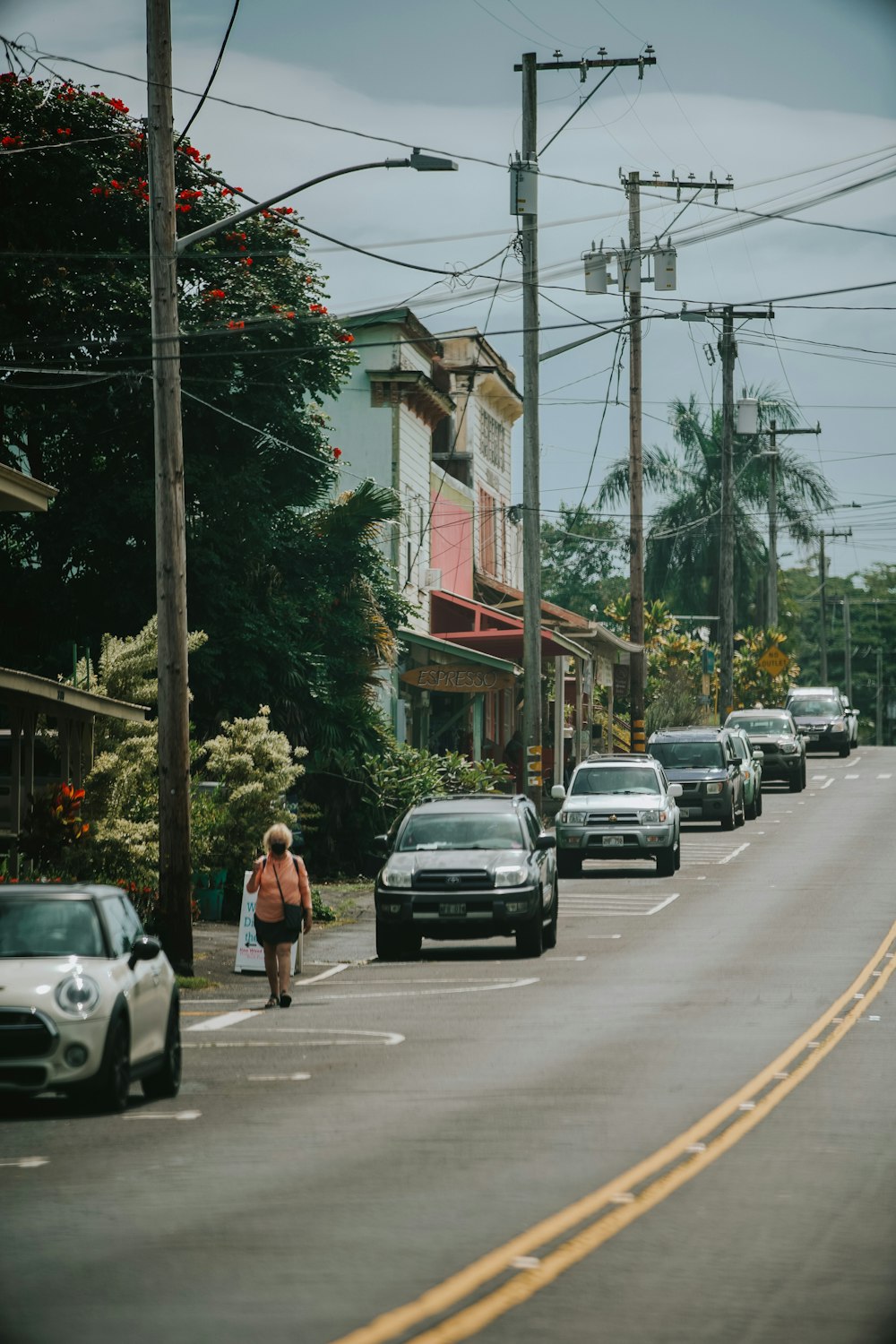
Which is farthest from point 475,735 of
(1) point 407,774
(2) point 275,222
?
(2) point 275,222

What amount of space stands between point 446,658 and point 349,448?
6.00 m

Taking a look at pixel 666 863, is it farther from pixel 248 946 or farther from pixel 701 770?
pixel 248 946

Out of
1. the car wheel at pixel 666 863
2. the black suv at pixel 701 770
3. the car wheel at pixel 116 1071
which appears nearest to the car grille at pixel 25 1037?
the car wheel at pixel 116 1071

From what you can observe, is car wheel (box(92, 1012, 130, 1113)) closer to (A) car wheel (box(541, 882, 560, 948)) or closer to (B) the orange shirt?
(B) the orange shirt

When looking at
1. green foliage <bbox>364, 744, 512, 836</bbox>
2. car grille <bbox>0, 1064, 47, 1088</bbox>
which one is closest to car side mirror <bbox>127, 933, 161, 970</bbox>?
car grille <bbox>0, 1064, 47, 1088</bbox>

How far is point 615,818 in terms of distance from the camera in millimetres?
34125

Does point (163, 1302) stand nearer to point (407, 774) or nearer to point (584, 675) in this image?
point (407, 774)

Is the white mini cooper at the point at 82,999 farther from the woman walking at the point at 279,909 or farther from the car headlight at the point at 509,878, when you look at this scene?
the car headlight at the point at 509,878

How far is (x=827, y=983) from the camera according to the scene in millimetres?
20156

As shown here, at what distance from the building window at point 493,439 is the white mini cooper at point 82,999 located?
4298cm

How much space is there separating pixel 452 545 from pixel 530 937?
28.9 m

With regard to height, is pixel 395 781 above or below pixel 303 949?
above

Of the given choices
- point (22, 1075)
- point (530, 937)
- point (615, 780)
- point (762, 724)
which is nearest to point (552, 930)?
point (530, 937)

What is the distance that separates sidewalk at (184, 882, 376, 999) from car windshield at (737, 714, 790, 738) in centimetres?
2622
